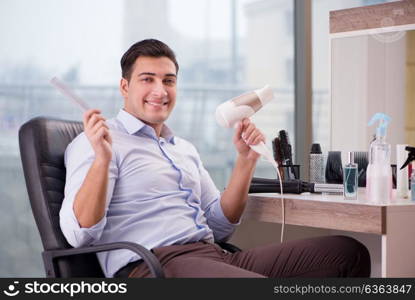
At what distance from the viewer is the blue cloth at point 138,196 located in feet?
6.61

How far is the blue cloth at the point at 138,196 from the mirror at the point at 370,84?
0.93m

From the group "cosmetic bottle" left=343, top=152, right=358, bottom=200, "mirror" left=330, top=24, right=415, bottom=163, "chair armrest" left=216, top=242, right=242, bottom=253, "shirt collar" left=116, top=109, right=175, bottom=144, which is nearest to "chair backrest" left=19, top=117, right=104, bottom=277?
"shirt collar" left=116, top=109, right=175, bottom=144

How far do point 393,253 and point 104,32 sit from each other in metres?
1.70

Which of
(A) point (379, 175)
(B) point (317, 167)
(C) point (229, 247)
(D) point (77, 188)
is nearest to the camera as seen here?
(D) point (77, 188)

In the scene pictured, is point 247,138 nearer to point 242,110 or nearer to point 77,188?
point 242,110

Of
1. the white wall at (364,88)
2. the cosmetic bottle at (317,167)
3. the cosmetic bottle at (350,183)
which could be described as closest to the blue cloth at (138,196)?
the cosmetic bottle at (350,183)

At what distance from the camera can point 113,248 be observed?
73.5 inches

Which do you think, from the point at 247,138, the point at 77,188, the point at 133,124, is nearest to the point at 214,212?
the point at 247,138

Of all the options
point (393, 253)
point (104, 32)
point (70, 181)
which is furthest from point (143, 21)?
point (393, 253)

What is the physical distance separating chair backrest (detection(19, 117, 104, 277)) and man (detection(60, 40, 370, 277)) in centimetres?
5

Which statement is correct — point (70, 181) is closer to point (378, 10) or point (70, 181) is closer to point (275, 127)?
point (378, 10)

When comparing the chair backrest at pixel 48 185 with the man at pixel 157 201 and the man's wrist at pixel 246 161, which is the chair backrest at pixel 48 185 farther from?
the man's wrist at pixel 246 161

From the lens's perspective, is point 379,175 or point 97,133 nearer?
point 97,133

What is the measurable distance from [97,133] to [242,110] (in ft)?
1.97
